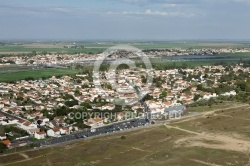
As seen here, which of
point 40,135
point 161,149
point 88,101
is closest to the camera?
point 161,149

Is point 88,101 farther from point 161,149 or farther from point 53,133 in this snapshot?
point 161,149

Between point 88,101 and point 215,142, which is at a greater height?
point 88,101

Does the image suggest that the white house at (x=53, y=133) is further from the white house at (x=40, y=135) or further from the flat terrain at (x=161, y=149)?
the flat terrain at (x=161, y=149)

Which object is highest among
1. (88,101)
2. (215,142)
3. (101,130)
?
(88,101)

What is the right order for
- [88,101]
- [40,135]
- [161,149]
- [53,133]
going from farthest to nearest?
[88,101]
[53,133]
[40,135]
[161,149]

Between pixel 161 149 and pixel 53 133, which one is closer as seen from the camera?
pixel 161 149

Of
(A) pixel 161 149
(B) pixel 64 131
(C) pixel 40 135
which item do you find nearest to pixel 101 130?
(B) pixel 64 131

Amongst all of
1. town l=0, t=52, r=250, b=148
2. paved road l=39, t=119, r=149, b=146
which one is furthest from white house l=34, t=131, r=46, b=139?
paved road l=39, t=119, r=149, b=146

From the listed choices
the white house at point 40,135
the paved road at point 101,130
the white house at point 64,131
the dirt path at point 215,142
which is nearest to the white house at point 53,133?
the white house at point 64,131

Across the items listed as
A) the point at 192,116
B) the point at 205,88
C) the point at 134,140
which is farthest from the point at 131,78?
the point at 134,140
